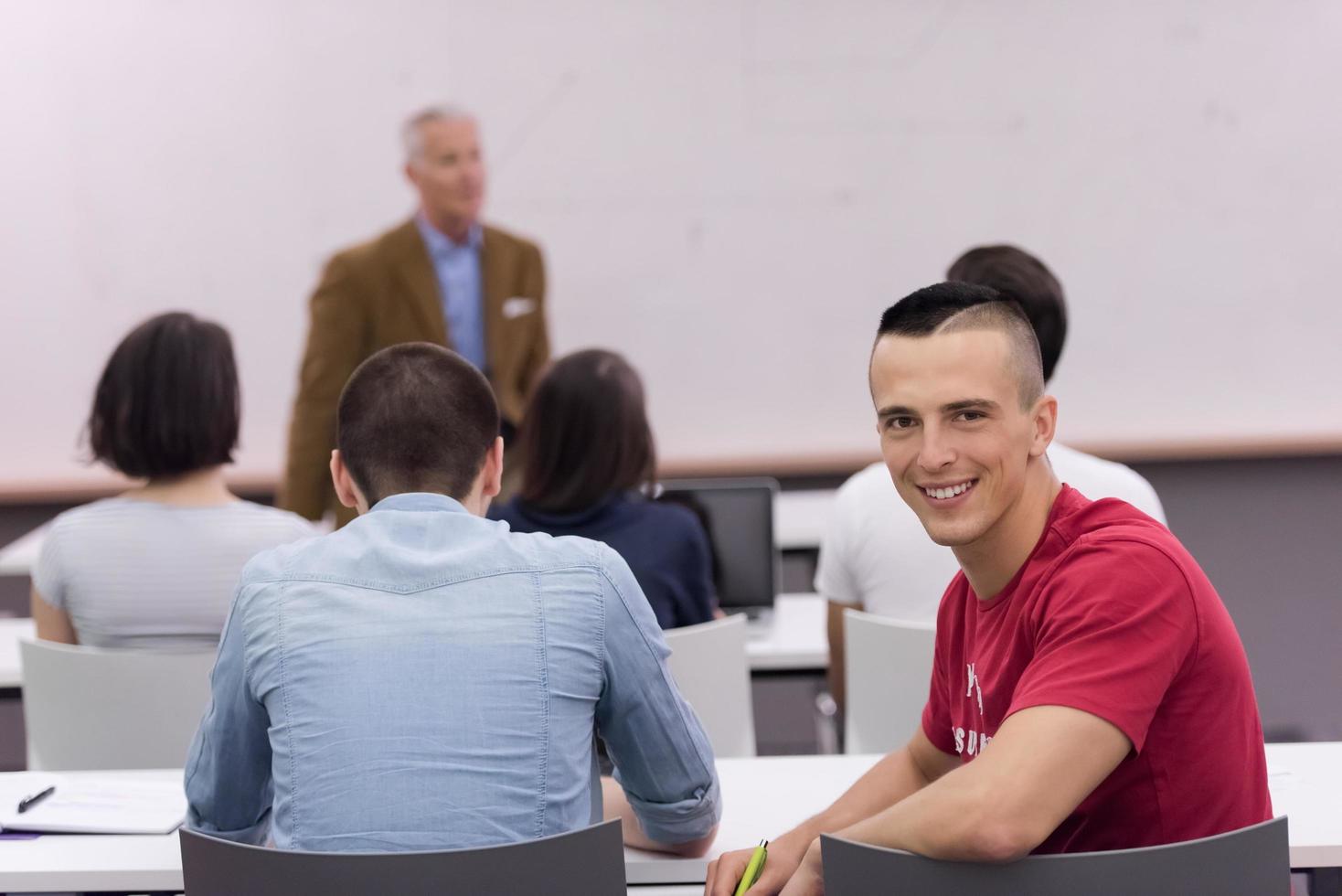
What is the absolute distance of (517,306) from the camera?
14.7 feet

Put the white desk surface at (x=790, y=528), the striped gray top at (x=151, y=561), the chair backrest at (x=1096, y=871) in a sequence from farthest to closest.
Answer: the white desk surface at (x=790, y=528) → the striped gray top at (x=151, y=561) → the chair backrest at (x=1096, y=871)

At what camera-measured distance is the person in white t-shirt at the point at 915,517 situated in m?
2.56

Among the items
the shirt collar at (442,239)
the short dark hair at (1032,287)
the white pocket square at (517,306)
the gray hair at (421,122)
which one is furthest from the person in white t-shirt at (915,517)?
the gray hair at (421,122)

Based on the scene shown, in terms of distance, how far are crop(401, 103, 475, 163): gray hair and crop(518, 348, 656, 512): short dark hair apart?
1.96m

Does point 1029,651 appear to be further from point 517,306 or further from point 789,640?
point 517,306

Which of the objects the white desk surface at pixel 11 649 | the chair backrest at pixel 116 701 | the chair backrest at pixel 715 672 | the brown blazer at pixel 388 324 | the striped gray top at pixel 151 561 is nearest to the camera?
the chair backrest at pixel 116 701

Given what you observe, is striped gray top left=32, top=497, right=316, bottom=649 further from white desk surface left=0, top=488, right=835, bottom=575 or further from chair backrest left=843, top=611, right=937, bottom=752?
chair backrest left=843, top=611, right=937, bottom=752

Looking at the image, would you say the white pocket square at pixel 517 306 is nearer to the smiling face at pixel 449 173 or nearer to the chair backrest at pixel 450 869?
the smiling face at pixel 449 173

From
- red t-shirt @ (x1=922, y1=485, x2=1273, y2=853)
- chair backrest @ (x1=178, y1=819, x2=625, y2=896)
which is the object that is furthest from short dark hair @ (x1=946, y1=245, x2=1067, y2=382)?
chair backrest @ (x1=178, y1=819, x2=625, y2=896)

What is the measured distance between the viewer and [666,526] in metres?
2.64

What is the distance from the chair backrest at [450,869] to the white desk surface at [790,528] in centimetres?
205

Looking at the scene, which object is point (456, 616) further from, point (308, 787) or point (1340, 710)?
point (1340, 710)

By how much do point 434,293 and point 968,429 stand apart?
9.82ft

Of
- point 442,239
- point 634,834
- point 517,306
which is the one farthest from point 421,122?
point 634,834
